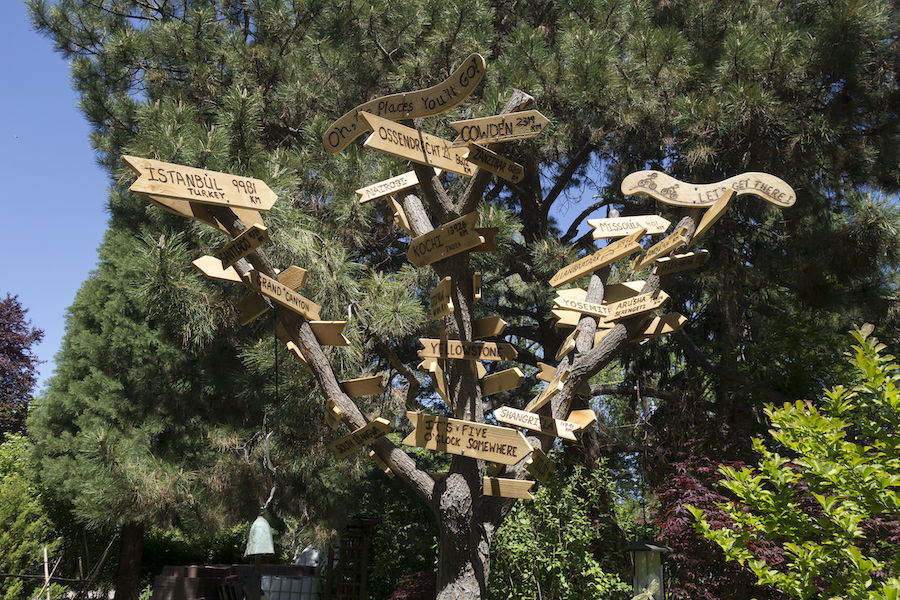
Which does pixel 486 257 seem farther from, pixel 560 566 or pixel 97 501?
pixel 97 501

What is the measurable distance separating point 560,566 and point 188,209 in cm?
Answer: 371

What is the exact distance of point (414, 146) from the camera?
2.44 meters

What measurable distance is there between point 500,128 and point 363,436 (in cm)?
142

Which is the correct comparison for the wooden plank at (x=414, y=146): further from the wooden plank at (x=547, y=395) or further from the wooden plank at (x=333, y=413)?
the wooden plank at (x=333, y=413)

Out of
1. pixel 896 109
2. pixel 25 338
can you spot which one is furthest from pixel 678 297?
pixel 25 338

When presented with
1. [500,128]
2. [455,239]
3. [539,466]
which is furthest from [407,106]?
[539,466]

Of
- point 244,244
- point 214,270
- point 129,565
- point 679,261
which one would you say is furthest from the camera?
point 129,565

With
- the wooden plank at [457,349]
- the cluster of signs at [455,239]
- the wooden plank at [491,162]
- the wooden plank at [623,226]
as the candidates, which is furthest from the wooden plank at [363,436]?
the wooden plank at [623,226]

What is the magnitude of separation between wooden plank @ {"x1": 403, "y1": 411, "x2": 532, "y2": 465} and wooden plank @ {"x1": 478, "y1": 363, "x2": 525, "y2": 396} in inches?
8.4

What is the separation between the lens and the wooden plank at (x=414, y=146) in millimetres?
2330

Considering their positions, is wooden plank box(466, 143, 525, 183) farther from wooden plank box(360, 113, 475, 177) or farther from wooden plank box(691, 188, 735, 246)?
wooden plank box(691, 188, 735, 246)

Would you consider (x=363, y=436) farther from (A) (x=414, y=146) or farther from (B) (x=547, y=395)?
(A) (x=414, y=146)

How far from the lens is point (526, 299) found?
6363mm

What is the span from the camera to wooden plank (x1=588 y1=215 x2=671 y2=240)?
2959mm
